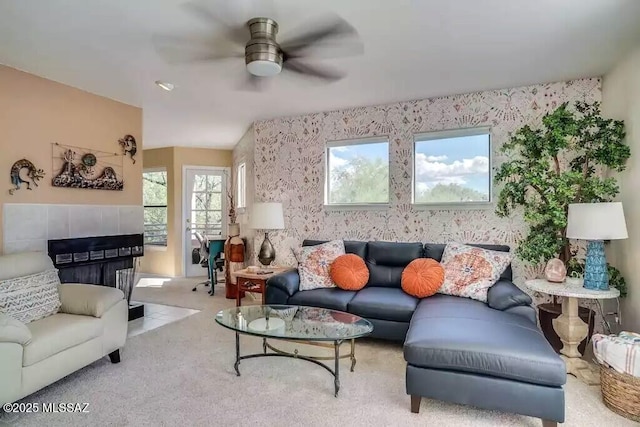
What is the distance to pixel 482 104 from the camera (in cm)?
369

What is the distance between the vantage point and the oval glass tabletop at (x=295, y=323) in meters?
2.35

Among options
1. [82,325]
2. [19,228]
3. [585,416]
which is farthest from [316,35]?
[19,228]

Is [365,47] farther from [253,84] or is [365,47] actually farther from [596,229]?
[596,229]

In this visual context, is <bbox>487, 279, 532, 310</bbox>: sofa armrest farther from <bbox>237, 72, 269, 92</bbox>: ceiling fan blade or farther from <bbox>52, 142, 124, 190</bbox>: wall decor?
<bbox>52, 142, 124, 190</bbox>: wall decor

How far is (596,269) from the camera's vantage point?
104 inches

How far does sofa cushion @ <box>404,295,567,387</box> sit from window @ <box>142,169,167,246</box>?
18.3 ft

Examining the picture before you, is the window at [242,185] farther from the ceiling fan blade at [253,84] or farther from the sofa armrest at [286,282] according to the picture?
the sofa armrest at [286,282]

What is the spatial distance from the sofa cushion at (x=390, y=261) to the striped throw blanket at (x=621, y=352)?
1.62 m

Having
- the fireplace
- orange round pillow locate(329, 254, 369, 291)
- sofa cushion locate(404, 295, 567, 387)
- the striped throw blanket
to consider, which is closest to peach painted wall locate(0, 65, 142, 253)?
the fireplace

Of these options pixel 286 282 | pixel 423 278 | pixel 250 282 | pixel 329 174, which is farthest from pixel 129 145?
pixel 423 278

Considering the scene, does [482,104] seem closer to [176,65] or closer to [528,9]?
[528,9]

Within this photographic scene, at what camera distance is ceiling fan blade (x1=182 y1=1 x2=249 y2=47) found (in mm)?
2100

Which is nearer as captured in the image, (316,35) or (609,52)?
(316,35)

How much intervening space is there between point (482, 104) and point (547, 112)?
0.59 meters
